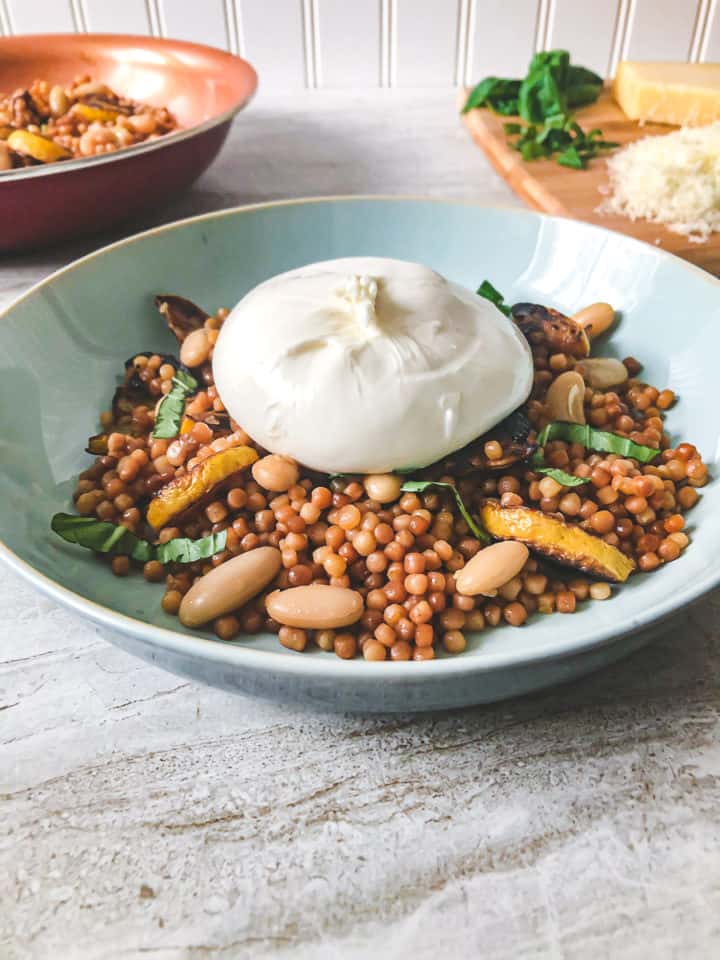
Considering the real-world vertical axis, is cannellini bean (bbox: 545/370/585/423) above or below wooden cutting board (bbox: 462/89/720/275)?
above

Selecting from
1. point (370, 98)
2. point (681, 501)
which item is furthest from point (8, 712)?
point (370, 98)

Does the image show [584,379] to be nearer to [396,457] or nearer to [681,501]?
[681,501]

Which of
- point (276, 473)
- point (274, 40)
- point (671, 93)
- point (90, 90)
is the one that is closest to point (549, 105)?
point (671, 93)

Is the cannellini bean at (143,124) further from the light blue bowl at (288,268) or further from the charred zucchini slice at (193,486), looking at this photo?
the charred zucchini slice at (193,486)

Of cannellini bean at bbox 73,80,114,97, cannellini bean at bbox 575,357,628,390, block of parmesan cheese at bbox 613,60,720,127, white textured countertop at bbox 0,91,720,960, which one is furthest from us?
block of parmesan cheese at bbox 613,60,720,127

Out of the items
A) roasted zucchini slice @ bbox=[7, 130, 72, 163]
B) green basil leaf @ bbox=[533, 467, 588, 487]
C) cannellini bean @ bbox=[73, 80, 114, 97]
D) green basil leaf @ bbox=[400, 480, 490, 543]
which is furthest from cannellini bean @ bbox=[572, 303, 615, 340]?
cannellini bean @ bbox=[73, 80, 114, 97]

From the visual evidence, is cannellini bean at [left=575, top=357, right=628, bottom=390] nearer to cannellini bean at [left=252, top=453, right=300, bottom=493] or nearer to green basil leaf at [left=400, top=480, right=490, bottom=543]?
green basil leaf at [left=400, top=480, right=490, bottom=543]
